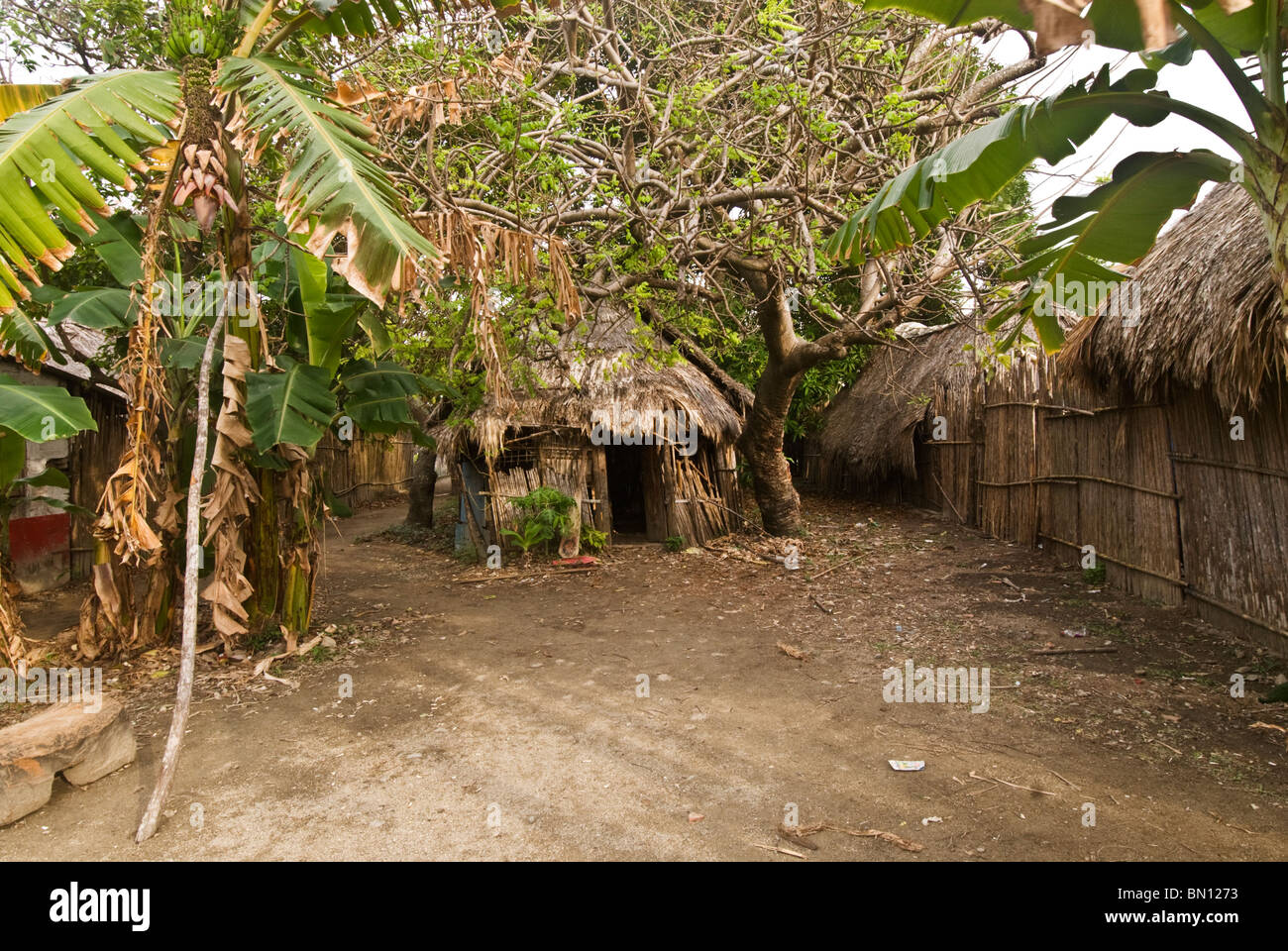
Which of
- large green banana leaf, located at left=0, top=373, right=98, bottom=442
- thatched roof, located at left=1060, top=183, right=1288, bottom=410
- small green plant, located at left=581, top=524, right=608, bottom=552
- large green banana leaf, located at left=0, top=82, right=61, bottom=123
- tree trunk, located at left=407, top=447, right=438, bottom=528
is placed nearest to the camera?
large green banana leaf, located at left=0, top=82, right=61, bottom=123

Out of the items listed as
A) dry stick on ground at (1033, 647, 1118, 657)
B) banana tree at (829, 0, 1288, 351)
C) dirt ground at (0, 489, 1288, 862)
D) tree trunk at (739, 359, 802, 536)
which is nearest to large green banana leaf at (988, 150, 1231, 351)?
banana tree at (829, 0, 1288, 351)

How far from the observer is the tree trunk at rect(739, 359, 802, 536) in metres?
10.3

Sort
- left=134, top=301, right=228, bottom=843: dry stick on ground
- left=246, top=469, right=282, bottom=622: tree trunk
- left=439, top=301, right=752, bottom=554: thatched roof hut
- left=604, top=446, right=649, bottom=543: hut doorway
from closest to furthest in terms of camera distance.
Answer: left=134, top=301, right=228, bottom=843: dry stick on ground → left=246, top=469, right=282, bottom=622: tree trunk → left=439, top=301, right=752, bottom=554: thatched roof hut → left=604, top=446, right=649, bottom=543: hut doorway

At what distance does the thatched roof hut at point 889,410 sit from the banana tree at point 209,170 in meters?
9.17

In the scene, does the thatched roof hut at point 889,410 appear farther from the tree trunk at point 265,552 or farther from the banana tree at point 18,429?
the banana tree at point 18,429

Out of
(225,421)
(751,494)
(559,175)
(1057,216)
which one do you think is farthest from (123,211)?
(751,494)

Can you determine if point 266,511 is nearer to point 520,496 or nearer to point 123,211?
point 123,211

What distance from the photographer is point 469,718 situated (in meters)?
5.14

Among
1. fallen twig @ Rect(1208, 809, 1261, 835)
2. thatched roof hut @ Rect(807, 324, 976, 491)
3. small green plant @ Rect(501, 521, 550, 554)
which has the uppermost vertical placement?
thatched roof hut @ Rect(807, 324, 976, 491)

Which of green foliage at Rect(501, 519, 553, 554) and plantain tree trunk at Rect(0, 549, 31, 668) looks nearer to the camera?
plantain tree trunk at Rect(0, 549, 31, 668)

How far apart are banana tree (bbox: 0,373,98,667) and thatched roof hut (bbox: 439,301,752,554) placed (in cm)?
506

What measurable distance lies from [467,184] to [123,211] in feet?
9.89

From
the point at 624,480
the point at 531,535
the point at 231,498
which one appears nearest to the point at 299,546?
the point at 231,498

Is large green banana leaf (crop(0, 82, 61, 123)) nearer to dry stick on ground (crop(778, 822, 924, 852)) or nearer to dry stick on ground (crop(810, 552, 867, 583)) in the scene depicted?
dry stick on ground (crop(778, 822, 924, 852))
